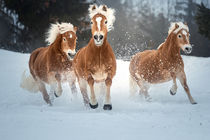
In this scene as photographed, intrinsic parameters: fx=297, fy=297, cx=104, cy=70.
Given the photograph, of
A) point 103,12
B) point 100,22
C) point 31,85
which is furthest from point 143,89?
point 31,85

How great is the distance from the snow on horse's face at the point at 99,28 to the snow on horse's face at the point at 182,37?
2.43 m

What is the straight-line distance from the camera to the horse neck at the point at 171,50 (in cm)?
775

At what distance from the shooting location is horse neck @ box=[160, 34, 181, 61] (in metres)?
7.75

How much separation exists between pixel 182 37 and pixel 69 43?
2.89 m

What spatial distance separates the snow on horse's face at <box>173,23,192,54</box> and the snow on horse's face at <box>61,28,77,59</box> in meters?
2.67

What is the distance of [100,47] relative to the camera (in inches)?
243

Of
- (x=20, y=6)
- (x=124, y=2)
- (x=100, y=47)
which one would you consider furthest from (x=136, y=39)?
(x=100, y=47)

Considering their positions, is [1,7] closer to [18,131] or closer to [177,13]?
[18,131]

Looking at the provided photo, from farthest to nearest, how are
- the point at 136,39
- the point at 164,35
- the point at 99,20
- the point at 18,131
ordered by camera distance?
1. the point at 164,35
2. the point at 136,39
3. the point at 99,20
4. the point at 18,131

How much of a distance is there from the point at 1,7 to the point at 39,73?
14125 mm

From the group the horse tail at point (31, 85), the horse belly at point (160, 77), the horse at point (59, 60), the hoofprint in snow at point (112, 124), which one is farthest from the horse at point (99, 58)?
the horse tail at point (31, 85)

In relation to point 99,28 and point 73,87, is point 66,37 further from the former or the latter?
point 99,28

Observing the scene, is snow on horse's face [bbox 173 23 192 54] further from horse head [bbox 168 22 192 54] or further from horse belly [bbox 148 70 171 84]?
horse belly [bbox 148 70 171 84]

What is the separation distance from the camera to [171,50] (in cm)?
783
